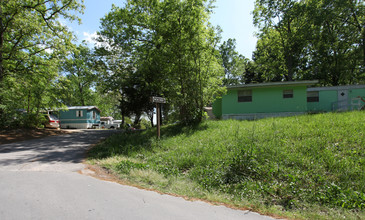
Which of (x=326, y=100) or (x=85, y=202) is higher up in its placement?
(x=326, y=100)

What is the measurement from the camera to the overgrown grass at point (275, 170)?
3488 mm

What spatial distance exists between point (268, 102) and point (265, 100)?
0.28 meters

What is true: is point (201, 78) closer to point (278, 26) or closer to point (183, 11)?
point (183, 11)

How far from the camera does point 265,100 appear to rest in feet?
49.8

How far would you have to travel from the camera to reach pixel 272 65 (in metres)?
25.2

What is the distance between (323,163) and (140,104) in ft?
53.4

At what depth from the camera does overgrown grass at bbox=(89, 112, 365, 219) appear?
11.4 feet

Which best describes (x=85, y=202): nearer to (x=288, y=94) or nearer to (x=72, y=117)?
(x=288, y=94)

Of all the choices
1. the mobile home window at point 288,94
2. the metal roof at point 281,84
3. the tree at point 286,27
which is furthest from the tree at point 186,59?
the tree at point 286,27

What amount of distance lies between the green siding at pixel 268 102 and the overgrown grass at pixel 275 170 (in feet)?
26.9

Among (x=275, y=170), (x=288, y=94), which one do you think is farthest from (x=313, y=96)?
(x=275, y=170)

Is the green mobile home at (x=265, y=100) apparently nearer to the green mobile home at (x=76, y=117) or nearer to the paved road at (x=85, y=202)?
the paved road at (x=85, y=202)

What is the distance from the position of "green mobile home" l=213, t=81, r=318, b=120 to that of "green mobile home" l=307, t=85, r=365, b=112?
1.54m

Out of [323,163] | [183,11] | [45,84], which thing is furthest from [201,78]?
[45,84]
